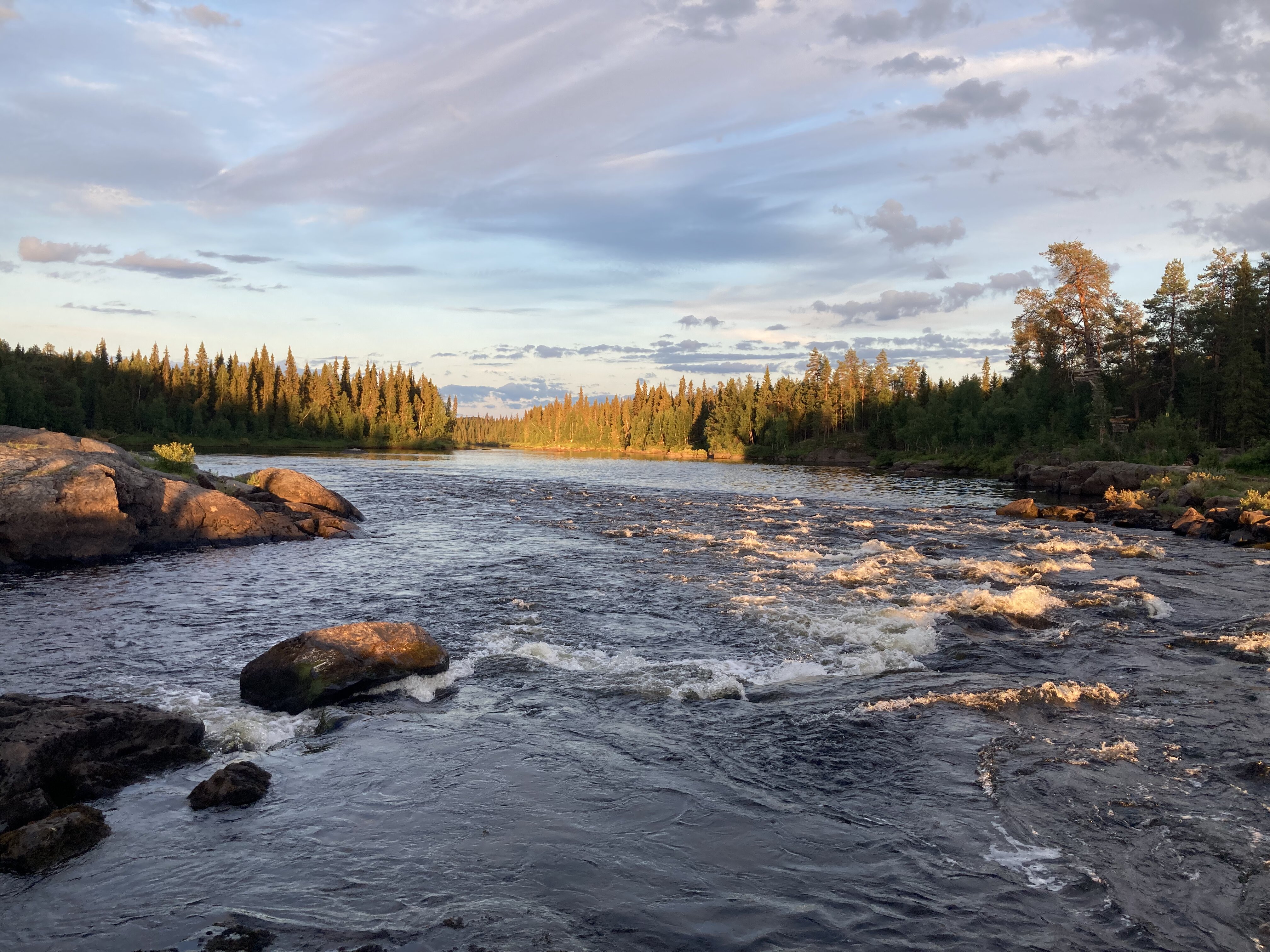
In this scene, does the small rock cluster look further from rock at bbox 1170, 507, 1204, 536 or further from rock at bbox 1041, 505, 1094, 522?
rock at bbox 1041, 505, 1094, 522

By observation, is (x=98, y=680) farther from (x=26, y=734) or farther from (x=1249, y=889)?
(x=1249, y=889)

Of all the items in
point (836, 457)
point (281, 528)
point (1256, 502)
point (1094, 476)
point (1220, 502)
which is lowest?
point (281, 528)

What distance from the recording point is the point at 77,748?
7672 mm

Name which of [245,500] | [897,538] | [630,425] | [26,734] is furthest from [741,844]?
[630,425]

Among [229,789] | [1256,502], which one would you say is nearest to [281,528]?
[229,789]

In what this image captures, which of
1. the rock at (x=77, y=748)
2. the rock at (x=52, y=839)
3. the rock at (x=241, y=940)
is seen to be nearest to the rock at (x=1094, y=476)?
the rock at (x=77, y=748)

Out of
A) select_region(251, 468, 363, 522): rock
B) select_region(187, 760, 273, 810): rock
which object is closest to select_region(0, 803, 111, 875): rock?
select_region(187, 760, 273, 810): rock

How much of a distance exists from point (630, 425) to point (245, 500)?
166 m

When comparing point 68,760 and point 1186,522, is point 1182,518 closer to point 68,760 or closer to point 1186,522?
point 1186,522

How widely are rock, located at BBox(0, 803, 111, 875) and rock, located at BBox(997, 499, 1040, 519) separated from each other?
39.1 m

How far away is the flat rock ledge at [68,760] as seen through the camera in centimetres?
641

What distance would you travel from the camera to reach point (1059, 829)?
23.1 ft

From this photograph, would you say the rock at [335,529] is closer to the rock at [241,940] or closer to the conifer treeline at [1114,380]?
the rock at [241,940]

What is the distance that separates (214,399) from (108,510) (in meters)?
140
